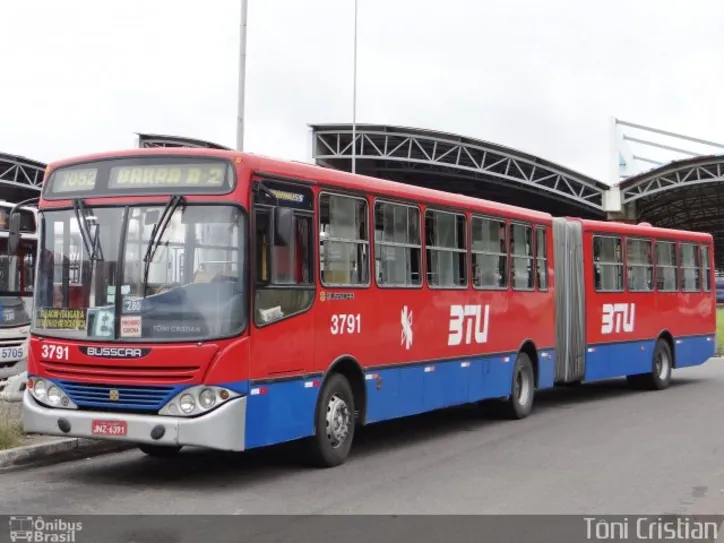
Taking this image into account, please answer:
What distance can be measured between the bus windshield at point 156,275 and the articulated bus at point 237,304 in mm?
12

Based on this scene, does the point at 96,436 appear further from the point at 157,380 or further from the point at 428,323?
the point at 428,323

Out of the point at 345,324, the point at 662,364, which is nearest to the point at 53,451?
the point at 345,324

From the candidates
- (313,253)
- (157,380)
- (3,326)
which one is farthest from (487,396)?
(3,326)

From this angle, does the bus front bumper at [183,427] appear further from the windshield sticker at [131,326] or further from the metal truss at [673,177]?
the metal truss at [673,177]

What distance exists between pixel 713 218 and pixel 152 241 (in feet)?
216

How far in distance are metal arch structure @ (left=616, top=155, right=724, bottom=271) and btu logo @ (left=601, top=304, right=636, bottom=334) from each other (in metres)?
30.5

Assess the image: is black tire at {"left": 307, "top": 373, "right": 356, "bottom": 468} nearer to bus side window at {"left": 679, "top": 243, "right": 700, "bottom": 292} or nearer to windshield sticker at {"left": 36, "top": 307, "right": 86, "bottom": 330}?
windshield sticker at {"left": 36, "top": 307, "right": 86, "bottom": 330}

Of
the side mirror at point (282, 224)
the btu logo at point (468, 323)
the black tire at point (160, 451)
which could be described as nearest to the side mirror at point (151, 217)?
the side mirror at point (282, 224)

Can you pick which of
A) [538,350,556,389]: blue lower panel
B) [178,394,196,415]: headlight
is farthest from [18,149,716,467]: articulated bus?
[538,350,556,389]: blue lower panel

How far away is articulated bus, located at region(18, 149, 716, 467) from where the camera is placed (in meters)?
7.95

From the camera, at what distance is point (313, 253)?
9.05 meters

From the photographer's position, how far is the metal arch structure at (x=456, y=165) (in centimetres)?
4275

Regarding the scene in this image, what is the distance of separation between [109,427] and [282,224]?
2.34m

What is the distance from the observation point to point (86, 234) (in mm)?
8438
